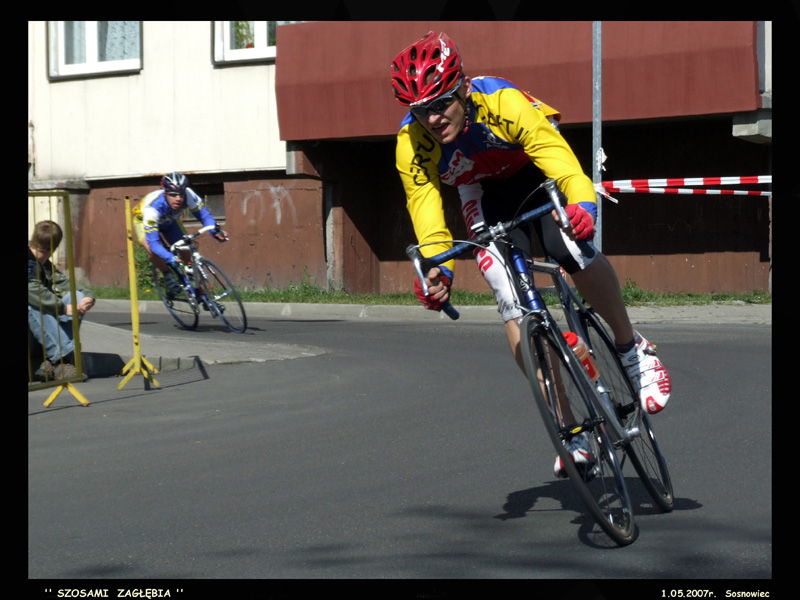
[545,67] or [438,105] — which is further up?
[545,67]

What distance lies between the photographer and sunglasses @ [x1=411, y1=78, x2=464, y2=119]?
15.2ft

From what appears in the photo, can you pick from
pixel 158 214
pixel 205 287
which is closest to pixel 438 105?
pixel 205 287

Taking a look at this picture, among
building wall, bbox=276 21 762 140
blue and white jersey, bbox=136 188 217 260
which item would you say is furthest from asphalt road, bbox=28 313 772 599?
building wall, bbox=276 21 762 140

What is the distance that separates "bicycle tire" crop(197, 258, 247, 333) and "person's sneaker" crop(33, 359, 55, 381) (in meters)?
4.76

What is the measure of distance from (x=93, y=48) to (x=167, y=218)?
38.3 feet

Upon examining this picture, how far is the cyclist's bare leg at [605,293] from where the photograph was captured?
5031 millimetres

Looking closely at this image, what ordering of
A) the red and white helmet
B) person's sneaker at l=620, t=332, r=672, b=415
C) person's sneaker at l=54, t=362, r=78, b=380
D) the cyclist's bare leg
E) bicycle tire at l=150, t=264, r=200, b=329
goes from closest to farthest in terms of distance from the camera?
the red and white helmet < the cyclist's bare leg < person's sneaker at l=620, t=332, r=672, b=415 < person's sneaker at l=54, t=362, r=78, b=380 < bicycle tire at l=150, t=264, r=200, b=329

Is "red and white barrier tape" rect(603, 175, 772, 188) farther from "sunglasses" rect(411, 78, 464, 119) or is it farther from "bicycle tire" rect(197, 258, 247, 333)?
"sunglasses" rect(411, 78, 464, 119)

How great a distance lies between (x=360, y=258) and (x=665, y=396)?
58.5ft

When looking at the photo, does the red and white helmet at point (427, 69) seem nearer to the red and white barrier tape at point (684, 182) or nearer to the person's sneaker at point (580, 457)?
the person's sneaker at point (580, 457)

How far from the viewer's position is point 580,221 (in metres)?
4.34

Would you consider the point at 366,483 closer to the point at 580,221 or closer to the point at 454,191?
the point at 580,221

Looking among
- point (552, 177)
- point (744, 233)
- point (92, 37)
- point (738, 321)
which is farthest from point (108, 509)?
point (92, 37)

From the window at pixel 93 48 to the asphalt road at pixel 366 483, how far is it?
15.1 metres
